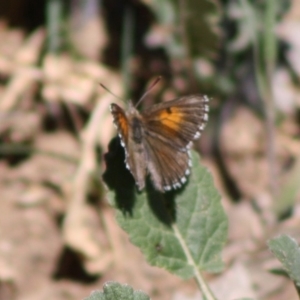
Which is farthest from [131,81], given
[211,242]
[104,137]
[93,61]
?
[211,242]

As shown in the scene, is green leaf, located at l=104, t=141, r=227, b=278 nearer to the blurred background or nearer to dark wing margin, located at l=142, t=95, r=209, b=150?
dark wing margin, located at l=142, t=95, r=209, b=150

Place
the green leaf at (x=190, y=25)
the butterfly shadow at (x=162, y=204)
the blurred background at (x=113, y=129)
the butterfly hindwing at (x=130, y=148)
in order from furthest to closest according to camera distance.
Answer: the green leaf at (x=190, y=25) → the blurred background at (x=113, y=129) → the butterfly shadow at (x=162, y=204) → the butterfly hindwing at (x=130, y=148)

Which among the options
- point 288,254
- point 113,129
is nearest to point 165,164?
point 288,254

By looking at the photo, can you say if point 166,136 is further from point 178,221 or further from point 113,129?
point 113,129

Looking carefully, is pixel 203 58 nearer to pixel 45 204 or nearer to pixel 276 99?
pixel 276 99

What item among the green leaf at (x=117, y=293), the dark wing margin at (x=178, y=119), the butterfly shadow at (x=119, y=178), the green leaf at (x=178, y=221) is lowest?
the green leaf at (x=117, y=293)

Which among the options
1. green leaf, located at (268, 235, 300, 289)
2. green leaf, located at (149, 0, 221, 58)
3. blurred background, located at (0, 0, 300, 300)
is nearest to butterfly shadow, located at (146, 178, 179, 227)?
green leaf, located at (268, 235, 300, 289)

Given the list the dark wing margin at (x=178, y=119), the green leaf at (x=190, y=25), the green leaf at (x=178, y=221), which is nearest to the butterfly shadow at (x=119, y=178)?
the green leaf at (x=178, y=221)

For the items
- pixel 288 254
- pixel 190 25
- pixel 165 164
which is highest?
pixel 190 25

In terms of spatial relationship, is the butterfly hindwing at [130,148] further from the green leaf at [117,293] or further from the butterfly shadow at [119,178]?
the green leaf at [117,293]
